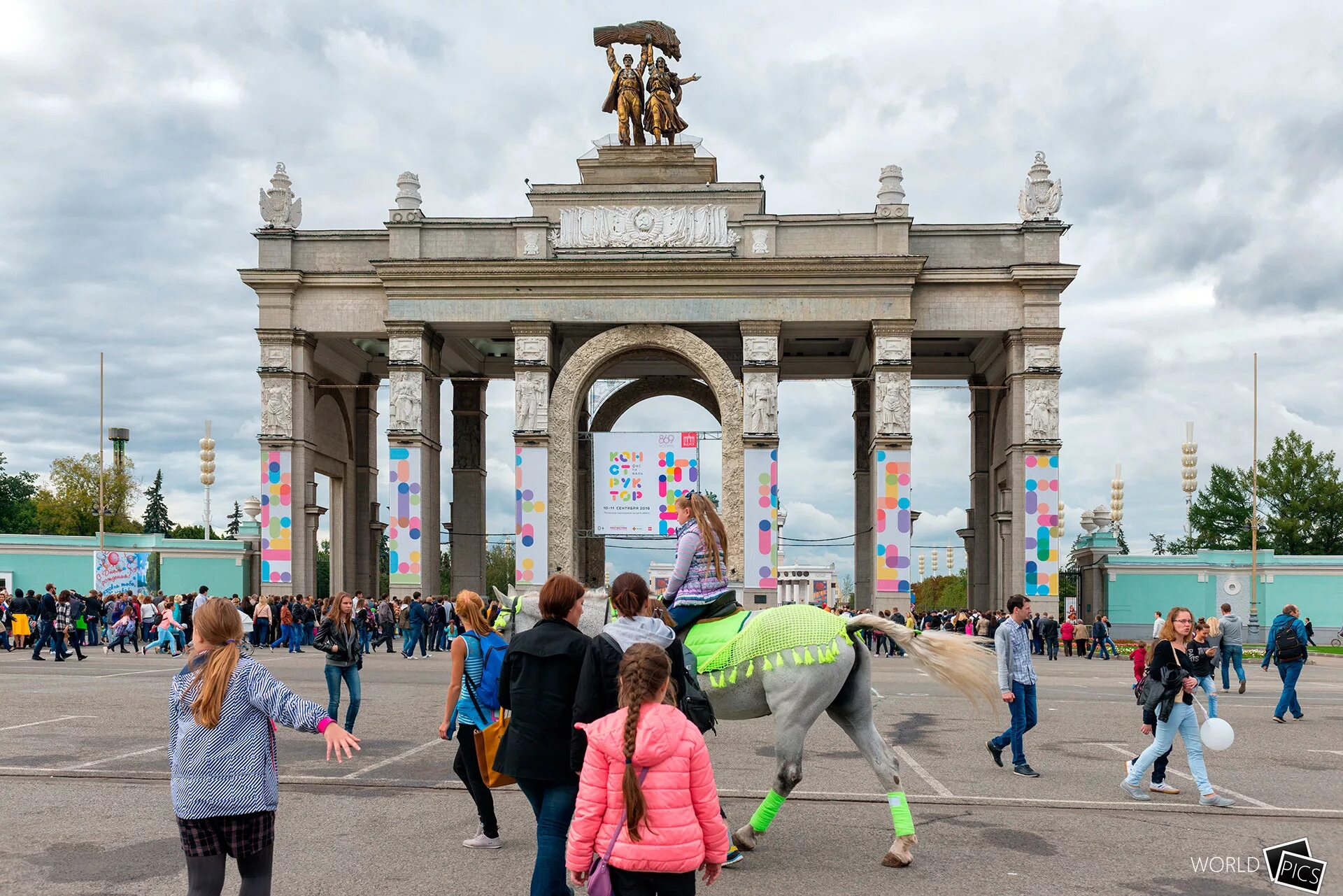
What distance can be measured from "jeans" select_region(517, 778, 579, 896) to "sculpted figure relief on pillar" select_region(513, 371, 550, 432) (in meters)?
34.4

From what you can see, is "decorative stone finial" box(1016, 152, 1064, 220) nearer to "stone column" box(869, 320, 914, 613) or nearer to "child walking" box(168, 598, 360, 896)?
"stone column" box(869, 320, 914, 613)

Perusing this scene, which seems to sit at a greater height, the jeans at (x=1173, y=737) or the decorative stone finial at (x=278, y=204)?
the decorative stone finial at (x=278, y=204)

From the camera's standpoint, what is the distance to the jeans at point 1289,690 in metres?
16.8

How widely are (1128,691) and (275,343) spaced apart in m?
30.5

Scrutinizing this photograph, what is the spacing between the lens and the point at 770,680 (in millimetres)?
8102

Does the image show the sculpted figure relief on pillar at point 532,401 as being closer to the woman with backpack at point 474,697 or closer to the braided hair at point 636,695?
the woman with backpack at point 474,697

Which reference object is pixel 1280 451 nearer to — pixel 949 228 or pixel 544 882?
pixel 949 228

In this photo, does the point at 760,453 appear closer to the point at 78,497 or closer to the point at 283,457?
the point at 283,457

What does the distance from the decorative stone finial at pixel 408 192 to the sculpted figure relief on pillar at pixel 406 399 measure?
605cm

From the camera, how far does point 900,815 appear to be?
7.88m

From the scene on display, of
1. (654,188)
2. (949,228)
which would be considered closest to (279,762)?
(654,188)

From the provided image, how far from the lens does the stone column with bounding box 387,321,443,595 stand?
39844 mm

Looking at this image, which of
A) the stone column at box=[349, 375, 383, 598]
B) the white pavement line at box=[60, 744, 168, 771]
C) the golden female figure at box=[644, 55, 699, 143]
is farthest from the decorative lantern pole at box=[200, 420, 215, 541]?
the white pavement line at box=[60, 744, 168, 771]

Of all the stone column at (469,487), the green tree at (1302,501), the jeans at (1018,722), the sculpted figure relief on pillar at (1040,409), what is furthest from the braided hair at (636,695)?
the green tree at (1302,501)
